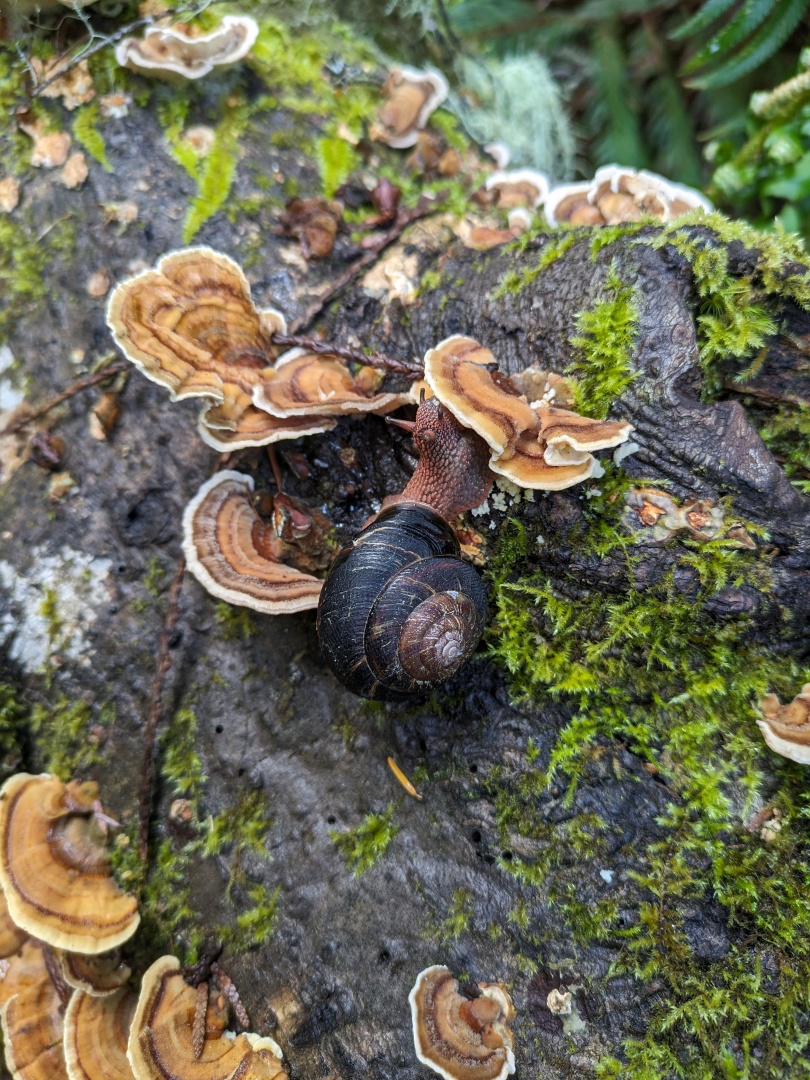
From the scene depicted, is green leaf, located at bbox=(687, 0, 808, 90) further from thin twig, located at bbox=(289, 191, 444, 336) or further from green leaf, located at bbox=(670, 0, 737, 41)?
thin twig, located at bbox=(289, 191, 444, 336)

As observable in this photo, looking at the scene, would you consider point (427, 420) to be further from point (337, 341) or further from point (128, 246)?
point (128, 246)

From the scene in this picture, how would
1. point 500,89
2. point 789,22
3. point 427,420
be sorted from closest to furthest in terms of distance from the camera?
point 427,420 → point 789,22 → point 500,89

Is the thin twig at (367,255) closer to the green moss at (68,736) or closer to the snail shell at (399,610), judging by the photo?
the snail shell at (399,610)

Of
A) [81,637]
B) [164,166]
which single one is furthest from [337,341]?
[81,637]

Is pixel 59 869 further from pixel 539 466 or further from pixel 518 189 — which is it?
pixel 518 189

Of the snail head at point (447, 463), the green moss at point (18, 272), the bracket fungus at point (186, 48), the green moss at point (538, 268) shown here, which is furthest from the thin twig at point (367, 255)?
the green moss at point (18, 272)

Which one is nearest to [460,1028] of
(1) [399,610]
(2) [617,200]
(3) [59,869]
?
(1) [399,610]
